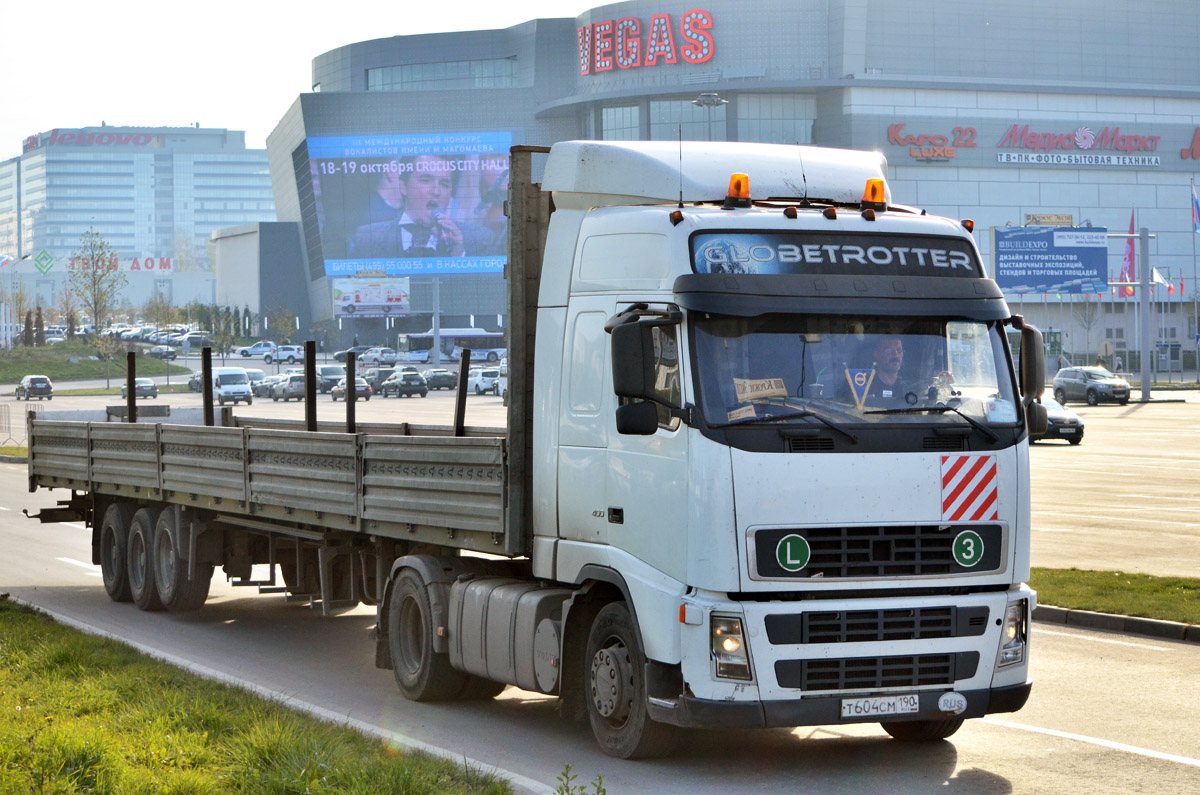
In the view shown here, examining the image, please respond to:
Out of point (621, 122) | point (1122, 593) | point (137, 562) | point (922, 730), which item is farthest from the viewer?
point (621, 122)

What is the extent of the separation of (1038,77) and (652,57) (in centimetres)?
2812

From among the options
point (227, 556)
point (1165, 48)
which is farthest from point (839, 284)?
point (1165, 48)

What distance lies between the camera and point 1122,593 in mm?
13523

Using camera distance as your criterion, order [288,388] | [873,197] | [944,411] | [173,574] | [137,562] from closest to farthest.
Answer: [944,411] → [873,197] → [173,574] → [137,562] → [288,388]

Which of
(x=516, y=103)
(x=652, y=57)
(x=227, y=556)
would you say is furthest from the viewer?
(x=516, y=103)

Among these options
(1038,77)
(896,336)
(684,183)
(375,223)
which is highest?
(1038,77)

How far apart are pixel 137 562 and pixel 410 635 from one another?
602 centimetres

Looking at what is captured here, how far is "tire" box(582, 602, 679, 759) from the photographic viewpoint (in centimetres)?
755

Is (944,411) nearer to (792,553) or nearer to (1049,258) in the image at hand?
(792,553)

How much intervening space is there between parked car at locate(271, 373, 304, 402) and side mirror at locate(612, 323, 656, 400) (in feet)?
213

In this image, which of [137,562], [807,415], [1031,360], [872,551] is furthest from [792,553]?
[137,562]

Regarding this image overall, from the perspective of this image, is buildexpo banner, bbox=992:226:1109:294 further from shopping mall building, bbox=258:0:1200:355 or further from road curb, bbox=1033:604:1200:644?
road curb, bbox=1033:604:1200:644

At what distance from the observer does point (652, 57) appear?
105188 mm

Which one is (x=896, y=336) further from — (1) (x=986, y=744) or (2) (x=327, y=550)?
(2) (x=327, y=550)
